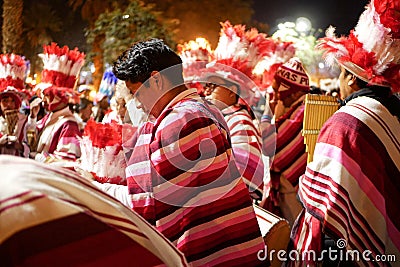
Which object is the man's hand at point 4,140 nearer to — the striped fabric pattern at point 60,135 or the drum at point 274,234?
the striped fabric pattern at point 60,135

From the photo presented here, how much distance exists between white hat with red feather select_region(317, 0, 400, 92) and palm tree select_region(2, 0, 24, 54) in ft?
40.3

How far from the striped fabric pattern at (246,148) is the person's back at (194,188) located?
1797 millimetres

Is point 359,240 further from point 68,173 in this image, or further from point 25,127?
point 25,127

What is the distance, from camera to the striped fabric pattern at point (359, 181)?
2980 millimetres

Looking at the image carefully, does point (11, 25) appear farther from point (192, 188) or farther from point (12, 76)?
point (192, 188)

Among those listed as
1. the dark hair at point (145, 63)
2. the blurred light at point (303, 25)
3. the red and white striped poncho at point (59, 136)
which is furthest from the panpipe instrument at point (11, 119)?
the blurred light at point (303, 25)

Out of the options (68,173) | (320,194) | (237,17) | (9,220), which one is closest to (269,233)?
(320,194)

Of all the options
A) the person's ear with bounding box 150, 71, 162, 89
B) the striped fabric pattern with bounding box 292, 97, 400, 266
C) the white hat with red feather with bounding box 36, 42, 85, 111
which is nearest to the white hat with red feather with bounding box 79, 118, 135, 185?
the person's ear with bounding box 150, 71, 162, 89

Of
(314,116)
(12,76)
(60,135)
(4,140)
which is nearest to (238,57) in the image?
(314,116)

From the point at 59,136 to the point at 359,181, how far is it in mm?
4112

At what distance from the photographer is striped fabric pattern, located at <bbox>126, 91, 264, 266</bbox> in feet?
8.46

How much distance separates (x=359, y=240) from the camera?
3.03 m

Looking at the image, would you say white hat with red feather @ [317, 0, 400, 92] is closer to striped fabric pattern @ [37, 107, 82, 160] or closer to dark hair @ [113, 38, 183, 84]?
dark hair @ [113, 38, 183, 84]

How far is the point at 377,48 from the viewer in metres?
3.19
